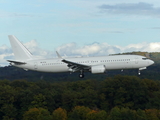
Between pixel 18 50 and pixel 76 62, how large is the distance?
13855mm

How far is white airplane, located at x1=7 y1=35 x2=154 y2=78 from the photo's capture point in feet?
269

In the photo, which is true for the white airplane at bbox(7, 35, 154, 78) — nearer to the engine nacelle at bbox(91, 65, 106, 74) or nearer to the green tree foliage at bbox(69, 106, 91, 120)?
the engine nacelle at bbox(91, 65, 106, 74)

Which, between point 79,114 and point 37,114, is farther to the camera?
point 37,114

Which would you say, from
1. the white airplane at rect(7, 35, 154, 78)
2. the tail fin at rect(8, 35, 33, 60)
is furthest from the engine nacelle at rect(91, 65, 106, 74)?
the tail fin at rect(8, 35, 33, 60)

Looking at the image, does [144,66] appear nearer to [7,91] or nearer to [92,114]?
[92,114]

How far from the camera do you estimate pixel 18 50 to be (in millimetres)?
92125

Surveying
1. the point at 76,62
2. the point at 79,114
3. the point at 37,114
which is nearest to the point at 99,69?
the point at 76,62

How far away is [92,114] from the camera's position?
117875 millimetres

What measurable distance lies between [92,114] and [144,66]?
125ft

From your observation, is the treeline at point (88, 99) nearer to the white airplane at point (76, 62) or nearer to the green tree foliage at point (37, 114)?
the green tree foliage at point (37, 114)

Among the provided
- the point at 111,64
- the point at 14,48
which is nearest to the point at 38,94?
the point at 14,48

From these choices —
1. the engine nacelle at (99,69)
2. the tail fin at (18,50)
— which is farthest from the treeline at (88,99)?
the engine nacelle at (99,69)

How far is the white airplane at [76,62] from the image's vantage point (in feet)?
269

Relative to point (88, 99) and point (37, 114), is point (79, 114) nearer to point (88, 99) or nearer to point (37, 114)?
point (37, 114)
